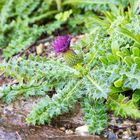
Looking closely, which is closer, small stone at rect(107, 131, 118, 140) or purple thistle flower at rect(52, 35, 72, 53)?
small stone at rect(107, 131, 118, 140)

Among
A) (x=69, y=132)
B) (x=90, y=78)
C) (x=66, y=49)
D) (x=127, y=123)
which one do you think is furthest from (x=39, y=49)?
(x=127, y=123)

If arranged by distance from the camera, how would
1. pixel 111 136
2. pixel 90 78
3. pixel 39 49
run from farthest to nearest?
1. pixel 39 49
2. pixel 90 78
3. pixel 111 136

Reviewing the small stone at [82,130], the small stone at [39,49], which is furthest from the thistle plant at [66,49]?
the small stone at [39,49]

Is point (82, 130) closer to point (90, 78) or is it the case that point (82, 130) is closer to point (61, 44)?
point (90, 78)

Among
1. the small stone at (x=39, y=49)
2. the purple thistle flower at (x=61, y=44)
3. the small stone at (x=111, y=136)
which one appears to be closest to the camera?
the small stone at (x=111, y=136)

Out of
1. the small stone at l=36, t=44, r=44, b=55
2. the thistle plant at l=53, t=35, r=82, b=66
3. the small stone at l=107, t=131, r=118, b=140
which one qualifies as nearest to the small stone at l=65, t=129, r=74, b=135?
the small stone at l=107, t=131, r=118, b=140

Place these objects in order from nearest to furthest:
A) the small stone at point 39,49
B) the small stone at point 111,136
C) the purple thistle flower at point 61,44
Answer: the small stone at point 111,136, the purple thistle flower at point 61,44, the small stone at point 39,49

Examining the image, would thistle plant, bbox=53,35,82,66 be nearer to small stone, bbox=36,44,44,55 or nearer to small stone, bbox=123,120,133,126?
small stone, bbox=123,120,133,126

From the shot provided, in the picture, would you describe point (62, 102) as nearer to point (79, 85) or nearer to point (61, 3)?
point (79, 85)

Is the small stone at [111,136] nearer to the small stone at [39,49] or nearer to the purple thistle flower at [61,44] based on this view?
the purple thistle flower at [61,44]
